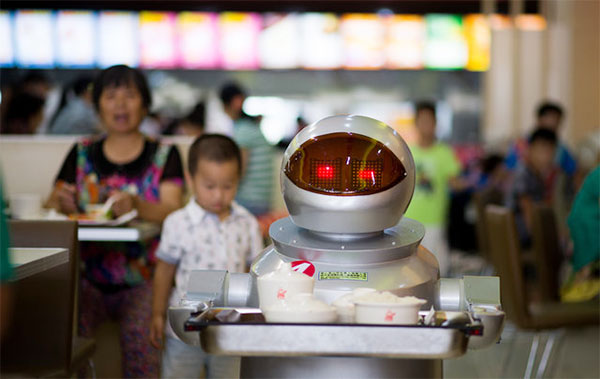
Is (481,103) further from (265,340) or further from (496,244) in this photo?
(265,340)

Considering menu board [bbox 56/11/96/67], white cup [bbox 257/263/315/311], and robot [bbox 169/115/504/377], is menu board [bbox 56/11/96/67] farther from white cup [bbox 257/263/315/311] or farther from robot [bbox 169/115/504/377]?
white cup [bbox 257/263/315/311]

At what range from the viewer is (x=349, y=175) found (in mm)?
1434

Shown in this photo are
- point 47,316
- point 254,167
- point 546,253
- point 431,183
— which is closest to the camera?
point 47,316

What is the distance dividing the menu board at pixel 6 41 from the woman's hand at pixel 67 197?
5.08 metres

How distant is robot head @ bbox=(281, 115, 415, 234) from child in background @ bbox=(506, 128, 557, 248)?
3.98 metres

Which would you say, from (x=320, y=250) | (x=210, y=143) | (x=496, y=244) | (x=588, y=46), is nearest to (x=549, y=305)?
(x=496, y=244)

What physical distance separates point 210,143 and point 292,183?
1.09 m

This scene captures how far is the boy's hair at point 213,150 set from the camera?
2.48 m

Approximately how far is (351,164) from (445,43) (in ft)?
20.5

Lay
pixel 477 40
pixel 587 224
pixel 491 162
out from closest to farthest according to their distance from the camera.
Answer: pixel 587 224, pixel 491 162, pixel 477 40

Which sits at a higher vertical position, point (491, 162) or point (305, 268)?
point (305, 268)

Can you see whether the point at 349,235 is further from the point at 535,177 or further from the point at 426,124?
the point at 535,177

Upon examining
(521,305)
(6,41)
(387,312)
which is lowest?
(521,305)

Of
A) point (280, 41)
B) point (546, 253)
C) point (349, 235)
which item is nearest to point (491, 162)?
point (280, 41)
